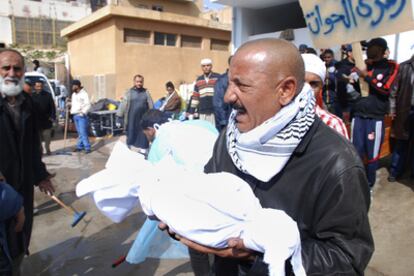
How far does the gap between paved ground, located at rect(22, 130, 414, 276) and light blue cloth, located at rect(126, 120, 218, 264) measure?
0.48 meters

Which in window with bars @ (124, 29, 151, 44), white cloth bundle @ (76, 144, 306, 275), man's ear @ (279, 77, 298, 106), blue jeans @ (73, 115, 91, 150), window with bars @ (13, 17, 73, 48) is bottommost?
blue jeans @ (73, 115, 91, 150)

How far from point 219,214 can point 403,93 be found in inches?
155

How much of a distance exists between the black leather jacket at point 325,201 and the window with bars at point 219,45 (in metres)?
17.3

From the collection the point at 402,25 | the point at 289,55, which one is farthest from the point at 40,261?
the point at 402,25

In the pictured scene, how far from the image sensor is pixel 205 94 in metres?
6.66

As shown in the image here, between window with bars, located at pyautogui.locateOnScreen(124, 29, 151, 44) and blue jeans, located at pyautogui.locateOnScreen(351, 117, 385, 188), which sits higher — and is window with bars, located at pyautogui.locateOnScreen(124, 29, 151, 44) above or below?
above

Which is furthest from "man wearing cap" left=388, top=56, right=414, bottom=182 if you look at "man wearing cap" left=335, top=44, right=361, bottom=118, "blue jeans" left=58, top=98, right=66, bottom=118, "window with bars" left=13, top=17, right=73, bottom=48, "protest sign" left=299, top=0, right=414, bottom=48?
"window with bars" left=13, top=17, right=73, bottom=48

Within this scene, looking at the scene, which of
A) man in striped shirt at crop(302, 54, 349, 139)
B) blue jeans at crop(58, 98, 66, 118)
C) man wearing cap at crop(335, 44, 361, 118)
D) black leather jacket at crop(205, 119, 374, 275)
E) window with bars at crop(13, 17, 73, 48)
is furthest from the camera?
window with bars at crop(13, 17, 73, 48)

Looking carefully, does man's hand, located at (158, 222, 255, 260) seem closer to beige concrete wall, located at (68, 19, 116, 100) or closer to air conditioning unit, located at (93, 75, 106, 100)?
beige concrete wall, located at (68, 19, 116, 100)

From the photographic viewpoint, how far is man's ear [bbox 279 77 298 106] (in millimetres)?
1184

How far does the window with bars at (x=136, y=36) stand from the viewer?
591 inches

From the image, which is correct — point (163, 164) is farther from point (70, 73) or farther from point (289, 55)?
point (70, 73)

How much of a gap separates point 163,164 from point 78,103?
819cm

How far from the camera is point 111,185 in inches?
49.5
